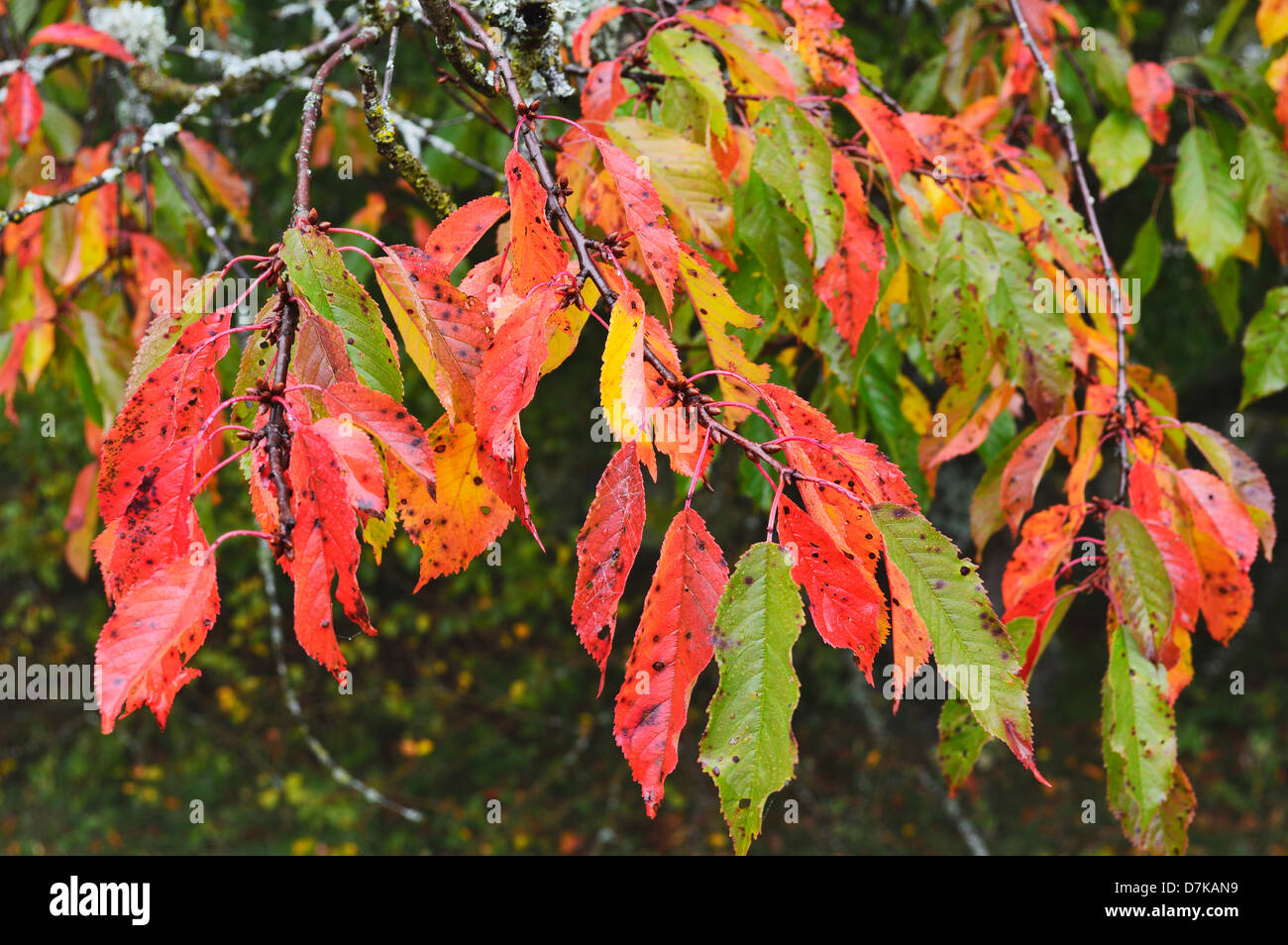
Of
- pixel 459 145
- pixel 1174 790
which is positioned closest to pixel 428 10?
pixel 459 145

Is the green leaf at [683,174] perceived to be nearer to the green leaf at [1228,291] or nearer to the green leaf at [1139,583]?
the green leaf at [1139,583]

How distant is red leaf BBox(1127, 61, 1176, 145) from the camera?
159 centimetres

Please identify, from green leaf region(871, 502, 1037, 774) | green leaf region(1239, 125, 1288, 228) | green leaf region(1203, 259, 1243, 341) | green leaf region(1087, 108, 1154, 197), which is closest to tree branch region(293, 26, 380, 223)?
green leaf region(871, 502, 1037, 774)

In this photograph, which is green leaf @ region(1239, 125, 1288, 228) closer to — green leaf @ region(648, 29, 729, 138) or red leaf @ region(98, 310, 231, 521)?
green leaf @ region(648, 29, 729, 138)

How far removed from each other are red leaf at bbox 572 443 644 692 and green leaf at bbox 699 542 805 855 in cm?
8

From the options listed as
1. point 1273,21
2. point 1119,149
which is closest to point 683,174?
point 1119,149

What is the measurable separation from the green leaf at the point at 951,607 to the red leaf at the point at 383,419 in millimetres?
326

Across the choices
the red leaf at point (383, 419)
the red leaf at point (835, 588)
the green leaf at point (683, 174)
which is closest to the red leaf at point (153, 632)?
the red leaf at point (383, 419)

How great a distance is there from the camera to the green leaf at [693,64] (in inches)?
37.9

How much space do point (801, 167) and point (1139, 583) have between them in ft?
1.87

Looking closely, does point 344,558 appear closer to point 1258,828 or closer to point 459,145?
point 459,145

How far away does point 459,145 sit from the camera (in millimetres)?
1833

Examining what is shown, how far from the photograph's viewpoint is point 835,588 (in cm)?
63
